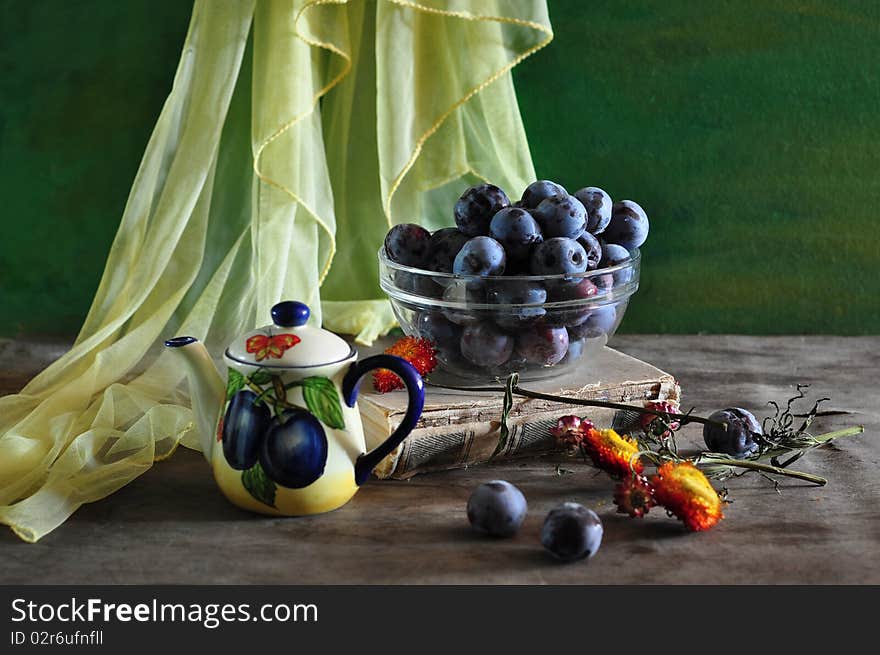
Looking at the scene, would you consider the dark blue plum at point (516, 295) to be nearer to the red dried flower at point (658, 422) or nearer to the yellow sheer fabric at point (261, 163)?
the red dried flower at point (658, 422)

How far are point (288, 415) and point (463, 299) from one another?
0.84 ft

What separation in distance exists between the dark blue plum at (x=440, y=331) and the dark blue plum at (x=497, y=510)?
0.71 feet

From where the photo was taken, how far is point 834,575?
2.97ft

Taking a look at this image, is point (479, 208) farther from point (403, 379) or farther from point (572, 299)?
point (403, 379)

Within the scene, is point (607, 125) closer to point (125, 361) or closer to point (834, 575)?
point (125, 361)

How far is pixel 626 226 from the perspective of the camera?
1.20 metres

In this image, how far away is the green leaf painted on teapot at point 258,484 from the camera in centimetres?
98

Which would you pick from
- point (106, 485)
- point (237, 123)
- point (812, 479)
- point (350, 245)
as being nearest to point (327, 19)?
point (237, 123)

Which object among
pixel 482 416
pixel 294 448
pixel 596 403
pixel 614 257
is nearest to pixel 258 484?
pixel 294 448

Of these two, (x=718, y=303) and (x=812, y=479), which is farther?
(x=718, y=303)

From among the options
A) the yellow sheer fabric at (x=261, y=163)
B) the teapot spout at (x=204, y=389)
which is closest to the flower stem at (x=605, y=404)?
the teapot spout at (x=204, y=389)
